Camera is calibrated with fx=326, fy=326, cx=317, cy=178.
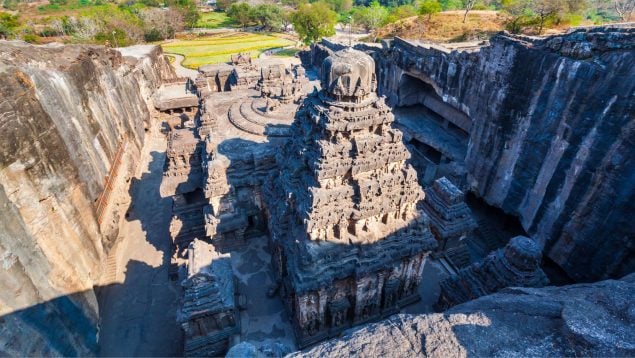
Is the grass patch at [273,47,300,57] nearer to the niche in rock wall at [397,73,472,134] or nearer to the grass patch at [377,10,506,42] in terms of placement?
the grass patch at [377,10,506,42]

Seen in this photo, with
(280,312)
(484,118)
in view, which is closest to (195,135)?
(280,312)

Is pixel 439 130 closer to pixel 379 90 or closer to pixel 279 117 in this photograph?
pixel 379 90

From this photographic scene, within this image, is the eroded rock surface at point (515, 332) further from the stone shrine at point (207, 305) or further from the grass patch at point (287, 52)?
the grass patch at point (287, 52)

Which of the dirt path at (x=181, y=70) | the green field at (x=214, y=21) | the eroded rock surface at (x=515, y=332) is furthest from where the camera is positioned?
the green field at (x=214, y=21)

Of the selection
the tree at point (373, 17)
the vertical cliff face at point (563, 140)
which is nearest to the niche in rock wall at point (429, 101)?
the vertical cliff face at point (563, 140)

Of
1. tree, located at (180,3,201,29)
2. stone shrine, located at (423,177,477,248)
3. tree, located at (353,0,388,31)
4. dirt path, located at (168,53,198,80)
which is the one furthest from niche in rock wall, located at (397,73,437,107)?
tree, located at (180,3,201,29)

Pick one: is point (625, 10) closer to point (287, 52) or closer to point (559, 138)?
point (559, 138)
